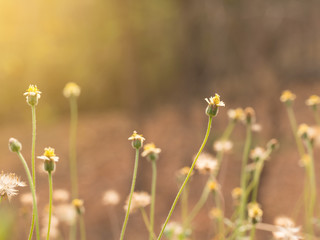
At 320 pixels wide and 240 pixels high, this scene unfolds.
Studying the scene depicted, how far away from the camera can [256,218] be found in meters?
1.00

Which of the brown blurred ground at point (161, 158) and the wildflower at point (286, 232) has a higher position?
the brown blurred ground at point (161, 158)

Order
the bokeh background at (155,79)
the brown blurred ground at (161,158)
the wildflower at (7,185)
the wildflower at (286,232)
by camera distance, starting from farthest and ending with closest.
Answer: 1. the bokeh background at (155,79)
2. the brown blurred ground at (161,158)
3. the wildflower at (286,232)
4. the wildflower at (7,185)

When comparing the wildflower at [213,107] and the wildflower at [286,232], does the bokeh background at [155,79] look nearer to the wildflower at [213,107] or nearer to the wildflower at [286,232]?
the wildflower at [286,232]

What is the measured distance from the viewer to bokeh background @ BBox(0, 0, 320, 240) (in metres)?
4.09

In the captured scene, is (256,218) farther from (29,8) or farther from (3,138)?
(3,138)

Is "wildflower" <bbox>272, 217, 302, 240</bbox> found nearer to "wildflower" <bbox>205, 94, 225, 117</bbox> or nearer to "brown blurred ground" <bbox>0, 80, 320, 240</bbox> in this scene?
"wildflower" <bbox>205, 94, 225, 117</bbox>

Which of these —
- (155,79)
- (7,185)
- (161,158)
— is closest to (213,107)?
(7,185)

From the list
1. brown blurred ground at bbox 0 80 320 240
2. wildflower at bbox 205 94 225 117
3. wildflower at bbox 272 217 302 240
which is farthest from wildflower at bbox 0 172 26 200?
brown blurred ground at bbox 0 80 320 240

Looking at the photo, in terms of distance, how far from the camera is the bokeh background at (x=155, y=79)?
4094mm

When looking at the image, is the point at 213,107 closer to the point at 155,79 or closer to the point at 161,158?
the point at 161,158

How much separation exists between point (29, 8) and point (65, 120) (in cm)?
214

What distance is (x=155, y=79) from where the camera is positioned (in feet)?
22.8

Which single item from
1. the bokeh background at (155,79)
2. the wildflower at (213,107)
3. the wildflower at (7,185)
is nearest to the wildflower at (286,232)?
the wildflower at (213,107)

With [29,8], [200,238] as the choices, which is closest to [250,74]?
[200,238]
